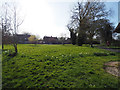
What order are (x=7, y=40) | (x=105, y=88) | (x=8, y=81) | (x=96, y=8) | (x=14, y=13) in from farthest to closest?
(x=96, y=8) < (x=14, y=13) < (x=7, y=40) < (x=8, y=81) < (x=105, y=88)

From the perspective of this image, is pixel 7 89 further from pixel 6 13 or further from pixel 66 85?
pixel 6 13

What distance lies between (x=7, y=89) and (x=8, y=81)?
0.45 metres

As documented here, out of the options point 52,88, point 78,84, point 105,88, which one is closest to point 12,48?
point 52,88

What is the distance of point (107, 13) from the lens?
18.0 meters

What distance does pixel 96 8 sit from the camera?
1752 cm

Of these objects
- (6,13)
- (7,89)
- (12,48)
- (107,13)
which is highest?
(107,13)

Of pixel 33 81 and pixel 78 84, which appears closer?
pixel 78 84

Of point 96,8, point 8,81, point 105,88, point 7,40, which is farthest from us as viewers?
point 96,8

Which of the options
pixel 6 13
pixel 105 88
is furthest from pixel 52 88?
pixel 6 13

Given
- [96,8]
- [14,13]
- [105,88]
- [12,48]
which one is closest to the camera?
[105,88]

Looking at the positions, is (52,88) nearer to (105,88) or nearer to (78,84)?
(78,84)

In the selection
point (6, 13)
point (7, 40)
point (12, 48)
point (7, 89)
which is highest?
point (6, 13)

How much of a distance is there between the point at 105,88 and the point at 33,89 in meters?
2.39

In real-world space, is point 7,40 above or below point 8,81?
above
